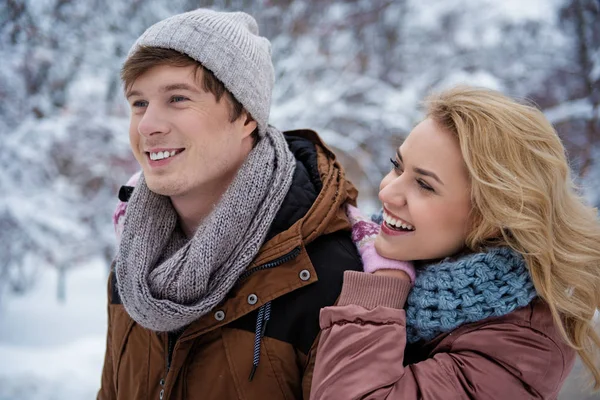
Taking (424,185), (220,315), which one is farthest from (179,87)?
(424,185)

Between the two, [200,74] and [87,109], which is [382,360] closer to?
[200,74]

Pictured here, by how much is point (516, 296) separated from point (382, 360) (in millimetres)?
381

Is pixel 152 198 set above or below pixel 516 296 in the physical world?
above

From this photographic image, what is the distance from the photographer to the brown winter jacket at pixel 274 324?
156 centimetres

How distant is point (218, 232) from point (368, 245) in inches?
19.1

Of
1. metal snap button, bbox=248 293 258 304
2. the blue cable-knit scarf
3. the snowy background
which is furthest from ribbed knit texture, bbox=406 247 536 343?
the snowy background

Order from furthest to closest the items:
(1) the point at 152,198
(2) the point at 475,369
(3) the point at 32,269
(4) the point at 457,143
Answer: (3) the point at 32,269, (1) the point at 152,198, (4) the point at 457,143, (2) the point at 475,369

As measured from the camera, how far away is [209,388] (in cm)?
160

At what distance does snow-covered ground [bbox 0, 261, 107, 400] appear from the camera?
3.79 m

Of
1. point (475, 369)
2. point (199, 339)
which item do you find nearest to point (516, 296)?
point (475, 369)

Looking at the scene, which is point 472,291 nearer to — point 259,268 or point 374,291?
point 374,291

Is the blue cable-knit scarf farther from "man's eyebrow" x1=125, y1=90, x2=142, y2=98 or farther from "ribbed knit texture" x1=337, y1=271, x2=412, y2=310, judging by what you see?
"man's eyebrow" x1=125, y1=90, x2=142, y2=98

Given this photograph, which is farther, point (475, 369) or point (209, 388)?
point (209, 388)

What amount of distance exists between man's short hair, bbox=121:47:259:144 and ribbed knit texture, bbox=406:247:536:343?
0.89 meters
